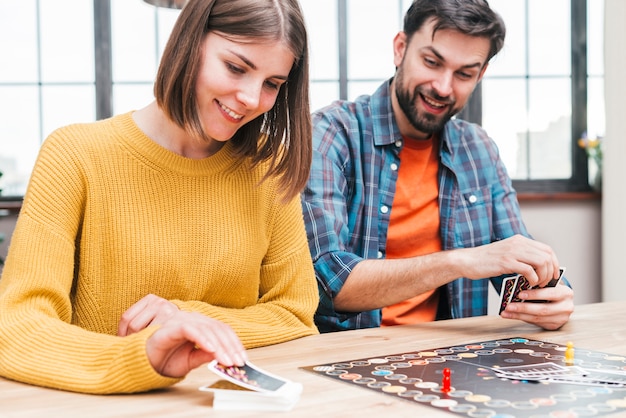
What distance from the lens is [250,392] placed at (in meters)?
0.94

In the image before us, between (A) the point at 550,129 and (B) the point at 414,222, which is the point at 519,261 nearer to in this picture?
(B) the point at 414,222

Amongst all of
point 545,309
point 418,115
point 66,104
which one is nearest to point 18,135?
point 66,104

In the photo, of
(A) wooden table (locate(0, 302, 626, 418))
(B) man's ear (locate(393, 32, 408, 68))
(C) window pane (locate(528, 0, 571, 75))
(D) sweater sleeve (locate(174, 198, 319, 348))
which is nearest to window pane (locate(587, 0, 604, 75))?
(C) window pane (locate(528, 0, 571, 75))

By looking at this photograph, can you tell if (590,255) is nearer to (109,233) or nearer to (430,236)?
(430,236)

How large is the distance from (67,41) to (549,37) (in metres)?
2.58

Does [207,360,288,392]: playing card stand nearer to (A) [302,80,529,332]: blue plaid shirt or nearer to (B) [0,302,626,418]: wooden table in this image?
(B) [0,302,626,418]: wooden table

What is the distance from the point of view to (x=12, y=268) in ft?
3.95

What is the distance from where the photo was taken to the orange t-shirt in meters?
2.03

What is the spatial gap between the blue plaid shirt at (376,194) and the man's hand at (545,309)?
0.39 m

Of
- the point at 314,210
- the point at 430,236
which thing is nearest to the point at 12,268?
the point at 314,210

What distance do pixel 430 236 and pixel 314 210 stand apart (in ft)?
1.23

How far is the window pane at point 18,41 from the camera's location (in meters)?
4.09

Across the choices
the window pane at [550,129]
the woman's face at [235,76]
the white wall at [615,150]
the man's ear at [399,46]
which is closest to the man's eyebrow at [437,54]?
the man's ear at [399,46]

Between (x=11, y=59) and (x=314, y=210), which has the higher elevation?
(x=11, y=59)
